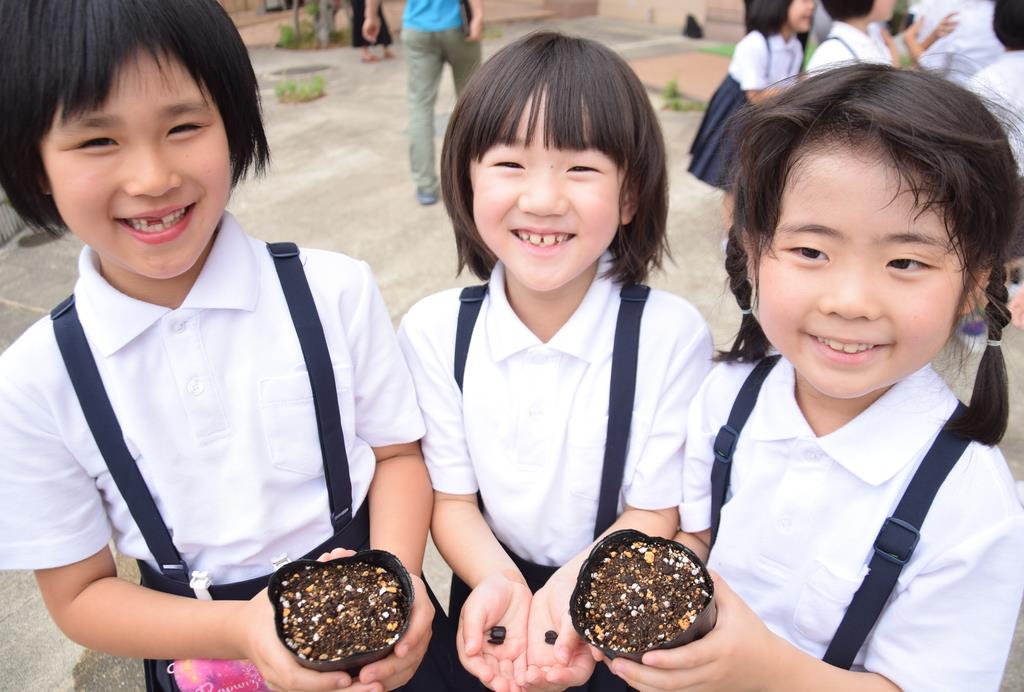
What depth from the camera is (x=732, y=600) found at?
106 centimetres

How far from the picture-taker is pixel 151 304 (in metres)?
1.16

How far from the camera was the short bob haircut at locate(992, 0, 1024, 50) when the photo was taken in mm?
2855

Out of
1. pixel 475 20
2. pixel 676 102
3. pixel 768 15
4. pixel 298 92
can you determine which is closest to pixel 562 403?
pixel 768 15

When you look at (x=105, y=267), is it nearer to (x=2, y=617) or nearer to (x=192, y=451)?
(x=192, y=451)

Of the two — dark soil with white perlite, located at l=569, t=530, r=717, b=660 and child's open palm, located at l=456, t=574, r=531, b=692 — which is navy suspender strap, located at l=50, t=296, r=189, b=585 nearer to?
child's open palm, located at l=456, t=574, r=531, b=692

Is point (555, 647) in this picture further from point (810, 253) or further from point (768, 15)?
point (768, 15)

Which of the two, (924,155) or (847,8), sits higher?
(847,8)

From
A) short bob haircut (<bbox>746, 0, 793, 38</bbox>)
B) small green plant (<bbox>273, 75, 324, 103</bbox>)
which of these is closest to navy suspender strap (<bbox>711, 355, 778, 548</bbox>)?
short bob haircut (<bbox>746, 0, 793, 38</bbox>)

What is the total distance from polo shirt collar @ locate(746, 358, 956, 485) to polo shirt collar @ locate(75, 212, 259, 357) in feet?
2.92

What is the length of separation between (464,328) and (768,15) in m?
2.79

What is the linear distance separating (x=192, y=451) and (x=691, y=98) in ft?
19.9

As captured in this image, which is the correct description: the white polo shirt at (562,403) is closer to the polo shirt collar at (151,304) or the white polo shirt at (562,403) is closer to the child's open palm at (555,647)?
the child's open palm at (555,647)

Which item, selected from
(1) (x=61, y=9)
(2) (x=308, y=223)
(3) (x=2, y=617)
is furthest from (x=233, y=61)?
(2) (x=308, y=223)

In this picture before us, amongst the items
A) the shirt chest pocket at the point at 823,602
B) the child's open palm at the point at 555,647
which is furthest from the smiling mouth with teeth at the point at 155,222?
the shirt chest pocket at the point at 823,602
